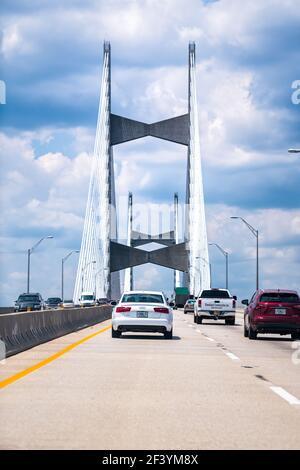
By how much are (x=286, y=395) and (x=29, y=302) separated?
5445 centimetres

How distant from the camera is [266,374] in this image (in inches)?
597

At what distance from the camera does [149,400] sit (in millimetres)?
11094

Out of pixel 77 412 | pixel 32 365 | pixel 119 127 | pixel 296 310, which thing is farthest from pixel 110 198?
pixel 77 412

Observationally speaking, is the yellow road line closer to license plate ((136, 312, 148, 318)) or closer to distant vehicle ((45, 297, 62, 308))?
license plate ((136, 312, 148, 318))

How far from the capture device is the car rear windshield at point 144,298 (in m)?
26.5

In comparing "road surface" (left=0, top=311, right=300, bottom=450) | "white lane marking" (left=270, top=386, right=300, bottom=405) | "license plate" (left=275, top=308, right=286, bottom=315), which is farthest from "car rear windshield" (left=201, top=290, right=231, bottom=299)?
"white lane marking" (left=270, top=386, right=300, bottom=405)

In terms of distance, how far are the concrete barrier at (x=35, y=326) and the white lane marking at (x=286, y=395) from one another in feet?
25.4

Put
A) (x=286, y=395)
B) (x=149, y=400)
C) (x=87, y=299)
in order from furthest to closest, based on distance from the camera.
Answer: (x=87, y=299), (x=286, y=395), (x=149, y=400)

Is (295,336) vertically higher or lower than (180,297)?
lower

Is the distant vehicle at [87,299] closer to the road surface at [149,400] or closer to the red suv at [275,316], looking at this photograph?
the red suv at [275,316]

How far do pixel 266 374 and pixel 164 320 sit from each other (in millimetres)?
10990

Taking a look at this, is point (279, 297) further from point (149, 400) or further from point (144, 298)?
point (149, 400)

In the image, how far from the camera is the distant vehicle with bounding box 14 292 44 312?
64188mm

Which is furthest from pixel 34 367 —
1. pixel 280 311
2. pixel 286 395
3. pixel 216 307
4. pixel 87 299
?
pixel 87 299
